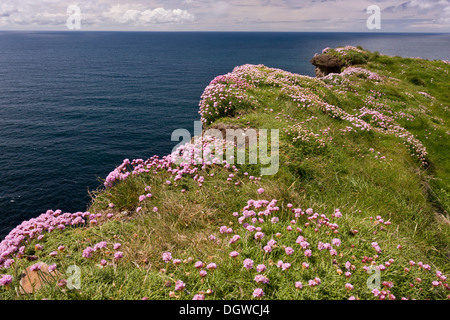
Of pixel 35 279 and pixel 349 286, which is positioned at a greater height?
pixel 349 286

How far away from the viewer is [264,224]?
4.69 meters

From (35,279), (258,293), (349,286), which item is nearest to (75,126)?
(35,279)

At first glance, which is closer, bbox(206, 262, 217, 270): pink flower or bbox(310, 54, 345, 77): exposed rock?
bbox(206, 262, 217, 270): pink flower

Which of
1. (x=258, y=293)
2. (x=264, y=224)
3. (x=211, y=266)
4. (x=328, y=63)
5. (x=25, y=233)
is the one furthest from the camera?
(x=328, y=63)

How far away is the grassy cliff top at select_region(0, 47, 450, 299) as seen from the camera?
3.67m

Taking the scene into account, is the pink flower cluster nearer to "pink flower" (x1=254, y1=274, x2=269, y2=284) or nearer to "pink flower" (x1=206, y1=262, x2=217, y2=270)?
"pink flower" (x1=206, y1=262, x2=217, y2=270)

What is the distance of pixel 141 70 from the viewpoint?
105562 millimetres

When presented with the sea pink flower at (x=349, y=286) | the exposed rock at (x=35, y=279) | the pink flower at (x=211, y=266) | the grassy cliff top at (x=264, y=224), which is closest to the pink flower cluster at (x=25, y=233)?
the grassy cliff top at (x=264, y=224)

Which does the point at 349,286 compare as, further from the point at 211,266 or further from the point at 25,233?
the point at 25,233

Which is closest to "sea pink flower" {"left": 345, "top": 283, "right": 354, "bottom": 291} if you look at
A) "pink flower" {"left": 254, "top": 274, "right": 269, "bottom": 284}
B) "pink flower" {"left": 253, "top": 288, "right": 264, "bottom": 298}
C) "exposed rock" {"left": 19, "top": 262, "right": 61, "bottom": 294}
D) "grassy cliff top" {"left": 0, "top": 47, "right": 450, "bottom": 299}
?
"grassy cliff top" {"left": 0, "top": 47, "right": 450, "bottom": 299}
